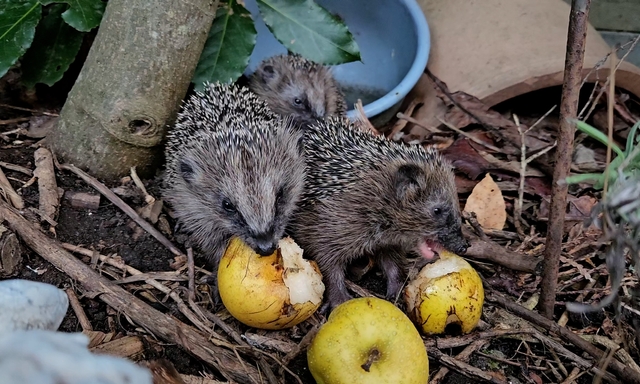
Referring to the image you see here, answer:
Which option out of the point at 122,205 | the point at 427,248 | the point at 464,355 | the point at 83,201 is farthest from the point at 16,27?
the point at 464,355

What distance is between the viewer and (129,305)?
110 inches

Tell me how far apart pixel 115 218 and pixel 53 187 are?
1.15 feet

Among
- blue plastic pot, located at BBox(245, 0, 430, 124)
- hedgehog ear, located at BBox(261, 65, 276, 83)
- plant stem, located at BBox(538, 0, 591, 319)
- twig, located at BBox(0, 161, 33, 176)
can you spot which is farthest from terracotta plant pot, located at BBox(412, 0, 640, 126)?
twig, located at BBox(0, 161, 33, 176)

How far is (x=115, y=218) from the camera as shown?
11.1ft

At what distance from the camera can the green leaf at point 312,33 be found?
364cm

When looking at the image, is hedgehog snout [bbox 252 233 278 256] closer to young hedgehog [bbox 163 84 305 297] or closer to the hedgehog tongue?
young hedgehog [bbox 163 84 305 297]

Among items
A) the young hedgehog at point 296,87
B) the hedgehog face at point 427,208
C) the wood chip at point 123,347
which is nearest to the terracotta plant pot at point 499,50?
the young hedgehog at point 296,87

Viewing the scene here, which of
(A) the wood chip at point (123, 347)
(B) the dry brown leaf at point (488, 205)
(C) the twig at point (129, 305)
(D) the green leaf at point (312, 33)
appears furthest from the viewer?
(B) the dry brown leaf at point (488, 205)

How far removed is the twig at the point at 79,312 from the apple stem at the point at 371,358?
3.68ft

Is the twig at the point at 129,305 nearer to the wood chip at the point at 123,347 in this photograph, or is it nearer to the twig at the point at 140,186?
the wood chip at the point at 123,347

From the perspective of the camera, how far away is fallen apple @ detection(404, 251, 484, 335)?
2797mm

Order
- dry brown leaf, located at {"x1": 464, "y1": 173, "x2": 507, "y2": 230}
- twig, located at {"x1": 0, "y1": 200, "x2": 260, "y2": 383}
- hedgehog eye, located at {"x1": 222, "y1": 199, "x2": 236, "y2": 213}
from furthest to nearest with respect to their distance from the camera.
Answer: dry brown leaf, located at {"x1": 464, "y1": 173, "x2": 507, "y2": 230} → hedgehog eye, located at {"x1": 222, "y1": 199, "x2": 236, "y2": 213} → twig, located at {"x1": 0, "y1": 200, "x2": 260, "y2": 383}

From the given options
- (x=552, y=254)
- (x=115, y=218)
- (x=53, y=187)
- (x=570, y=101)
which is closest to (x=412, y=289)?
(x=552, y=254)

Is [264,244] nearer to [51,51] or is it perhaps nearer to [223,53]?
[223,53]
